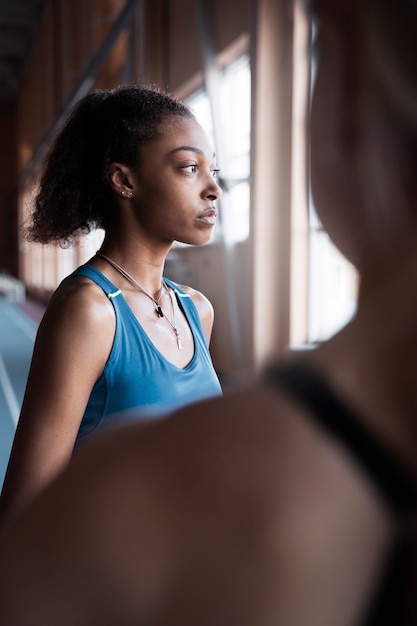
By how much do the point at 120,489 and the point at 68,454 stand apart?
0.76 meters

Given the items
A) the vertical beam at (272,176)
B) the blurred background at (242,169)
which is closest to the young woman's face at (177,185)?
the blurred background at (242,169)

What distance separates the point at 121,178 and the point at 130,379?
0.46 meters

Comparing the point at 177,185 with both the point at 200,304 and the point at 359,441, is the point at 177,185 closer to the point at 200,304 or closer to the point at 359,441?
the point at 200,304

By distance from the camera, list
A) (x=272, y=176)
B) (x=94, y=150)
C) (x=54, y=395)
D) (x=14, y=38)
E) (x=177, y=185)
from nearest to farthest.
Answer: (x=54, y=395) < (x=177, y=185) < (x=94, y=150) < (x=272, y=176) < (x=14, y=38)

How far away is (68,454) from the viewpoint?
1085mm

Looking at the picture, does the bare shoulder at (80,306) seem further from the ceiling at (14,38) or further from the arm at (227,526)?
the ceiling at (14,38)

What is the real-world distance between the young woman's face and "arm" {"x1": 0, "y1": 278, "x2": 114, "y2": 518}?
31cm

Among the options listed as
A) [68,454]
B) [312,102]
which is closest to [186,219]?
[68,454]

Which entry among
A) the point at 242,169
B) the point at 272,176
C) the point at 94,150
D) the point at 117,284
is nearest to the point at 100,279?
the point at 117,284

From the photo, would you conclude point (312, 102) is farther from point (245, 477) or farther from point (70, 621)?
point (70, 621)

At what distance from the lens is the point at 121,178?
1373mm

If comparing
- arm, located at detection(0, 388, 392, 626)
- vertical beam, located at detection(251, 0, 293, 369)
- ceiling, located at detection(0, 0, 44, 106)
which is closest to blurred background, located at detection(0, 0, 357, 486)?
vertical beam, located at detection(251, 0, 293, 369)

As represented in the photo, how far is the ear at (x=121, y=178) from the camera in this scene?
4.49 feet

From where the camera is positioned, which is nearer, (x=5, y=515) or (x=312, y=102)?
(x=312, y=102)
